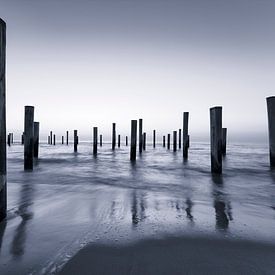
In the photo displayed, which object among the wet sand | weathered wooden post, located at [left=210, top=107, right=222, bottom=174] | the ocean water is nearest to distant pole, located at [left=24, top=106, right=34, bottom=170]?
the ocean water

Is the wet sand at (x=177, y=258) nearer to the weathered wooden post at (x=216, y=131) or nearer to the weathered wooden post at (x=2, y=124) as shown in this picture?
the weathered wooden post at (x=2, y=124)

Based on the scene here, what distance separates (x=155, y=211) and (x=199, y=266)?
4.63ft

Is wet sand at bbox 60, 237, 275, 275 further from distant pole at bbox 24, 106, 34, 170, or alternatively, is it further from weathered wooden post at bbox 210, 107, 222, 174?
distant pole at bbox 24, 106, 34, 170

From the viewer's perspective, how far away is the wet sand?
147 centimetres

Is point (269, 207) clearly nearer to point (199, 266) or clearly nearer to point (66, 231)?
point (199, 266)

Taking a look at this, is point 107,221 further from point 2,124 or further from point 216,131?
point 216,131

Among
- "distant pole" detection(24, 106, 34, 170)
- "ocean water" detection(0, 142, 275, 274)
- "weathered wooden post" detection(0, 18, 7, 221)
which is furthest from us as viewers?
"distant pole" detection(24, 106, 34, 170)

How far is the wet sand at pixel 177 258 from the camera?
4.83 feet

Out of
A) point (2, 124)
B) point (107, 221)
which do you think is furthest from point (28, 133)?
point (107, 221)

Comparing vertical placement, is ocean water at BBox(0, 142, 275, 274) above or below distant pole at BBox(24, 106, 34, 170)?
below

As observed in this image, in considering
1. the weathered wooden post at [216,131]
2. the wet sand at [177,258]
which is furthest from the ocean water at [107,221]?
the weathered wooden post at [216,131]

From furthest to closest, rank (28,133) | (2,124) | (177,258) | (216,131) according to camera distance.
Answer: (28,133), (216,131), (2,124), (177,258)

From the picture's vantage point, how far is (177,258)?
164cm

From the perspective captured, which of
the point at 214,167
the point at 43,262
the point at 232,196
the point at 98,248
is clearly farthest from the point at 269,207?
the point at 214,167
